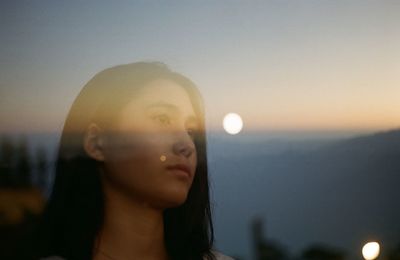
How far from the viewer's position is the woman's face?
154 cm

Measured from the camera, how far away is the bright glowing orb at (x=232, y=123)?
1532 millimetres

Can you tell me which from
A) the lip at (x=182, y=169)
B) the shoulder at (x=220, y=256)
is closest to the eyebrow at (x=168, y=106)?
the lip at (x=182, y=169)

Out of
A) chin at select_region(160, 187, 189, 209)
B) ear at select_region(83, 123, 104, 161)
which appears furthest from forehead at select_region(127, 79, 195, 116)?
chin at select_region(160, 187, 189, 209)

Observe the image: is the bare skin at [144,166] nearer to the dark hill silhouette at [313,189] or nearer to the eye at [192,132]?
the eye at [192,132]

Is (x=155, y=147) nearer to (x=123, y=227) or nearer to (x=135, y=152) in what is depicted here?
(x=135, y=152)

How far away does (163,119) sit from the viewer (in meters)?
1.57

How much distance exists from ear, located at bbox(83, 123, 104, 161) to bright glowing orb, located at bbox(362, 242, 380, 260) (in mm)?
772

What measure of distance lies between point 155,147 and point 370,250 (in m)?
0.66

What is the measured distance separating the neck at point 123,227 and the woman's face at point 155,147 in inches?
1.0

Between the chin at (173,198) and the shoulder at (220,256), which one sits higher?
the chin at (173,198)

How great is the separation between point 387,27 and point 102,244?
1005 millimetres

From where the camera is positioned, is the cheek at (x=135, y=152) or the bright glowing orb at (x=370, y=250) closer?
the cheek at (x=135, y=152)

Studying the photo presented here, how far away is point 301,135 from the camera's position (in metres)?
1.58

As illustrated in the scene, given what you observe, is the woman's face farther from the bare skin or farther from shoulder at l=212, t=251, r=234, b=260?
shoulder at l=212, t=251, r=234, b=260
